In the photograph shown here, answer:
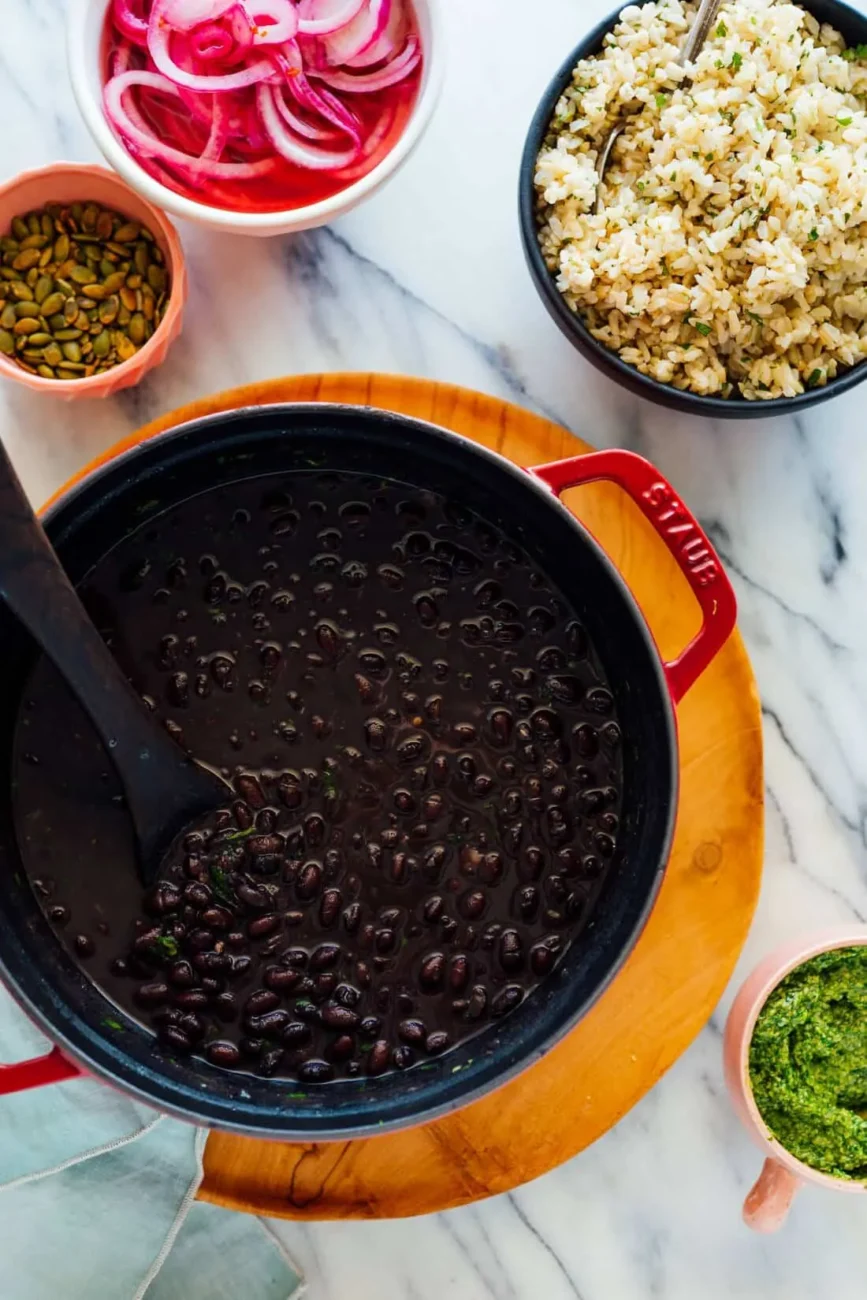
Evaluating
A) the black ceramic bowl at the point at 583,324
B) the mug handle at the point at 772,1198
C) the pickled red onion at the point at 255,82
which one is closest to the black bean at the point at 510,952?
the mug handle at the point at 772,1198

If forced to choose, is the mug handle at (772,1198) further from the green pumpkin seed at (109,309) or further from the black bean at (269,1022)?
the green pumpkin seed at (109,309)

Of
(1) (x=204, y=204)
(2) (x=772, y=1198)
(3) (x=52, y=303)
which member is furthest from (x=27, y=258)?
(2) (x=772, y=1198)

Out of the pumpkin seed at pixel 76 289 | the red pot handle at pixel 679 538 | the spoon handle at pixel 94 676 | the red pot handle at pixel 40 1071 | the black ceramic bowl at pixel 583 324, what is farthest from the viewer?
the pumpkin seed at pixel 76 289

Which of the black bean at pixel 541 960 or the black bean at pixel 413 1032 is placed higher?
the black bean at pixel 541 960

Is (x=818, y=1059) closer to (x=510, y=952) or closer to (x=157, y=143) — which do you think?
(x=510, y=952)

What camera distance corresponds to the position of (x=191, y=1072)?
5.05 ft

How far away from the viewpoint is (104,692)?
4.69ft

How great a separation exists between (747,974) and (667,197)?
43.4 inches

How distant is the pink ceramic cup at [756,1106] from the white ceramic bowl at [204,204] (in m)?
1.16

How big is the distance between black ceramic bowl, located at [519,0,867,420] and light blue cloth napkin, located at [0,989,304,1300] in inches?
46.1

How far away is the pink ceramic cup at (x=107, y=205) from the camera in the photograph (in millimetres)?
1663

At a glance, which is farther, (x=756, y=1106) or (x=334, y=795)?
(x=756, y=1106)

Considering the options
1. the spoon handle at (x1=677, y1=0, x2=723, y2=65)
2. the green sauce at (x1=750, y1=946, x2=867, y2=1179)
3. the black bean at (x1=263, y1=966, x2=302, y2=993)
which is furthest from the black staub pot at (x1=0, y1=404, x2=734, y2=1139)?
the spoon handle at (x1=677, y1=0, x2=723, y2=65)

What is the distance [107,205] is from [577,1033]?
1.31m
